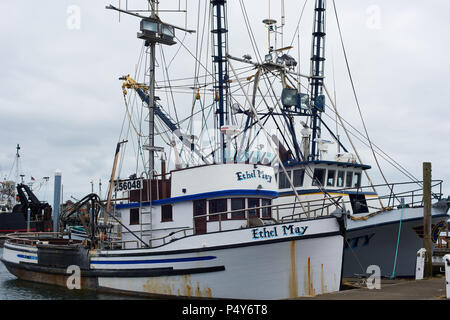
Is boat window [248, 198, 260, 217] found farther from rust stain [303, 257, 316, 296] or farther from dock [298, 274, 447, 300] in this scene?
dock [298, 274, 447, 300]

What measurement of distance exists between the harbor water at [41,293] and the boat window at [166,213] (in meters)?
3.15

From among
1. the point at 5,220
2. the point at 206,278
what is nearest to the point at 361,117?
the point at 206,278

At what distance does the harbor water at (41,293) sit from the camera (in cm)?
1905

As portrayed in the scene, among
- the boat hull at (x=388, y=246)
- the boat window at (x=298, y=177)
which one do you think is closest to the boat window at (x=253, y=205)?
the boat hull at (x=388, y=246)

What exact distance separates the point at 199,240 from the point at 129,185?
4.97 meters

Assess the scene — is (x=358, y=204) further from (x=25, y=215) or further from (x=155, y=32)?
(x=25, y=215)

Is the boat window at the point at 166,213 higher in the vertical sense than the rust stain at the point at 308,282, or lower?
higher

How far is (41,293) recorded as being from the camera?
20750mm

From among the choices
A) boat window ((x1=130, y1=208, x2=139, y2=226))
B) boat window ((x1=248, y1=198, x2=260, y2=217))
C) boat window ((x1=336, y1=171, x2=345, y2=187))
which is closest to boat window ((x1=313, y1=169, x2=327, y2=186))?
boat window ((x1=336, y1=171, x2=345, y2=187))

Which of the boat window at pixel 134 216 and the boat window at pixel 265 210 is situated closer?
the boat window at pixel 265 210

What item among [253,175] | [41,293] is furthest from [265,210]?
[41,293]

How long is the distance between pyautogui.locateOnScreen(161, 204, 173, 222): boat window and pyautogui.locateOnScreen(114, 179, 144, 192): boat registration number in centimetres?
123

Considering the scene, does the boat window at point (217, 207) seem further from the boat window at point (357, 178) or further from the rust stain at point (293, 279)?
the boat window at point (357, 178)

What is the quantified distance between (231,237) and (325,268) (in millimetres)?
3070
